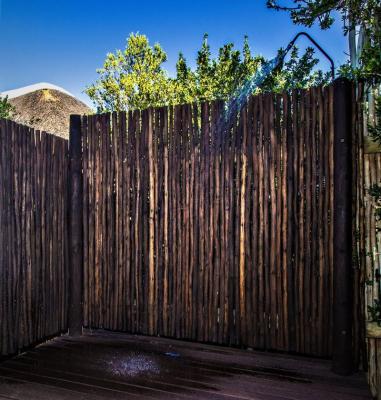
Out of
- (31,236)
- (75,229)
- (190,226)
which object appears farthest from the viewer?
(75,229)

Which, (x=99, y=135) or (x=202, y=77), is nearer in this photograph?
(x=99, y=135)

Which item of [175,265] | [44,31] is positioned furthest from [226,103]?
[44,31]

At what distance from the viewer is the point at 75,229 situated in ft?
11.3

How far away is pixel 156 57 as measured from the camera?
17.0 meters

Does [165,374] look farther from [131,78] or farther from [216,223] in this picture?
[131,78]

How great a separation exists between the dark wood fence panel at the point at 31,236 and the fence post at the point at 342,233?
2.33m

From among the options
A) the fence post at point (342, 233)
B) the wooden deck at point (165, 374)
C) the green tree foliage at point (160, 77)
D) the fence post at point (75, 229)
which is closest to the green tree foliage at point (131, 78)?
the green tree foliage at point (160, 77)

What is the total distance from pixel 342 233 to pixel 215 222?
99 cm

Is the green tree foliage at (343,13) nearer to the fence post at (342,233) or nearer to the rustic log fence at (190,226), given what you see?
the fence post at (342,233)

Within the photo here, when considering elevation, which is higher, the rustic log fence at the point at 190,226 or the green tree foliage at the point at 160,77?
the green tree foliage at the point at 160,77

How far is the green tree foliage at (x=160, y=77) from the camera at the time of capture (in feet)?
42.5

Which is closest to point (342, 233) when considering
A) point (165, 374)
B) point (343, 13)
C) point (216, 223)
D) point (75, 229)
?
point (216, 223)

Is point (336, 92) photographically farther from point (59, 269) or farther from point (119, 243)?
point (59, 269)

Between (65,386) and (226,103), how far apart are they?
2387 millimetres
